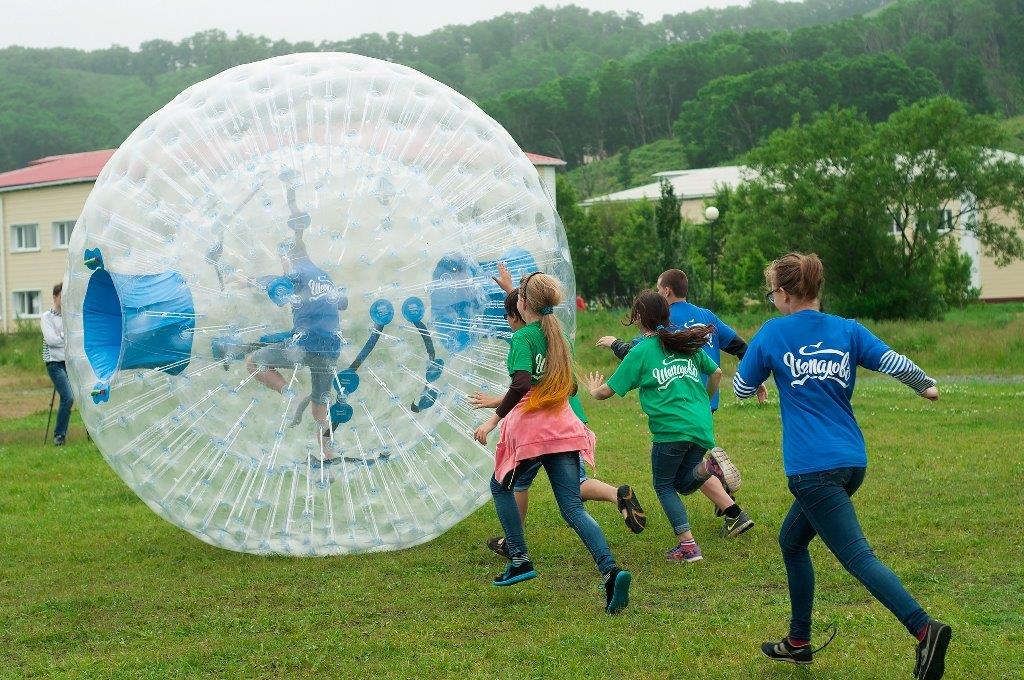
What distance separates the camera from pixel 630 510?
22.6 ft

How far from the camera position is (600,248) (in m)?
58.7

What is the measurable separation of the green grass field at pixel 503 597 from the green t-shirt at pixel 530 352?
123 cm

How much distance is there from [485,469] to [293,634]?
1.58 meters

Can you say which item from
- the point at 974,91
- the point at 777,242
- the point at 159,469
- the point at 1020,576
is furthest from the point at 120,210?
the point at 974,91

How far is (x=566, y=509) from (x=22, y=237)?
170 feet

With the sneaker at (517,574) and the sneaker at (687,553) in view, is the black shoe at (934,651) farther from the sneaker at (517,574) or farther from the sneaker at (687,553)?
the sneaker at (687,553)

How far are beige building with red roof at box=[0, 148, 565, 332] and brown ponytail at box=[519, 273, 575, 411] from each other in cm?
4437

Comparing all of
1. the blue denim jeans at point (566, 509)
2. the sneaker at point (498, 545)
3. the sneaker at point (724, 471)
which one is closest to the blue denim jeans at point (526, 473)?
the blue denim jeans at point (566, 509)

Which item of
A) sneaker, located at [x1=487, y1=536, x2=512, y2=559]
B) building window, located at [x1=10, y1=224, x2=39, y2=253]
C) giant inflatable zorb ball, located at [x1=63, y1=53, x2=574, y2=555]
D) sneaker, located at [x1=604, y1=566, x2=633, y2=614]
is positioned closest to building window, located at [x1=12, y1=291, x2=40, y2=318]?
building window, located at [x1=10, y1=224, x2=39, y2=253]

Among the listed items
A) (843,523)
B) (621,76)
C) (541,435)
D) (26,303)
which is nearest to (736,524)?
(541,435)

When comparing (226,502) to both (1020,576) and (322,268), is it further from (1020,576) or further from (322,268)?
(1020,576)

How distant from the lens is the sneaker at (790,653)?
195 inches

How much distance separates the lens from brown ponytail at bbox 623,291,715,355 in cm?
673

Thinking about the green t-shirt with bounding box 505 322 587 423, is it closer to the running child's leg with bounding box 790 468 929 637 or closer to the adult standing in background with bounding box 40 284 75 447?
the running child's leg with bounding box 790 468 929 637
